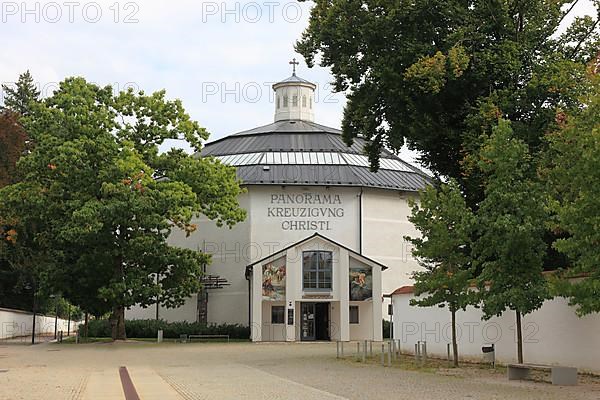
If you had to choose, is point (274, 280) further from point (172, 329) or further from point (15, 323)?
point (15, 323)

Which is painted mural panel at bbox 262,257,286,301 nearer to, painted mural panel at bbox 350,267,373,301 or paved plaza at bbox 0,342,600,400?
painted mural panel at bbox 350,267,373,301

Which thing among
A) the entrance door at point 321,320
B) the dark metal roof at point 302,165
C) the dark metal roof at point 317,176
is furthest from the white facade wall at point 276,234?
the entrance door at point 321,320

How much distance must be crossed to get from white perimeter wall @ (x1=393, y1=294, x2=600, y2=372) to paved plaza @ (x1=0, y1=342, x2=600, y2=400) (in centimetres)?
203

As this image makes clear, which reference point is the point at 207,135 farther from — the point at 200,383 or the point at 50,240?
the point at 200,383

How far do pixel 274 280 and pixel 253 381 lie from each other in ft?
109

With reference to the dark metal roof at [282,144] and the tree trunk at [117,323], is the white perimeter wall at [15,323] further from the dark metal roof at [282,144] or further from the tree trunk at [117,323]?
the dark metal roof at [282,144]

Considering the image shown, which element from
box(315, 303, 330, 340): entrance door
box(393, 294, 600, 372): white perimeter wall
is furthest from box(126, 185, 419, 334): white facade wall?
box(393, 294, 600, 372): white perimeter wall

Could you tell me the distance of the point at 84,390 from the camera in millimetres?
17672

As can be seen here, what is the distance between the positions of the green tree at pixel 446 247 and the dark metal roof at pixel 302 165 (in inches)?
1270

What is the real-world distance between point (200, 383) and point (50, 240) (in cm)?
2847

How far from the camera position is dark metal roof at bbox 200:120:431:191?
60375 mm

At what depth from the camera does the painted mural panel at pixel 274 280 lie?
52719mm

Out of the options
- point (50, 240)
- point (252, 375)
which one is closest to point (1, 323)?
point (50, 240)

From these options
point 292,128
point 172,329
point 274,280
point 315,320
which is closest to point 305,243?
point 274,280
